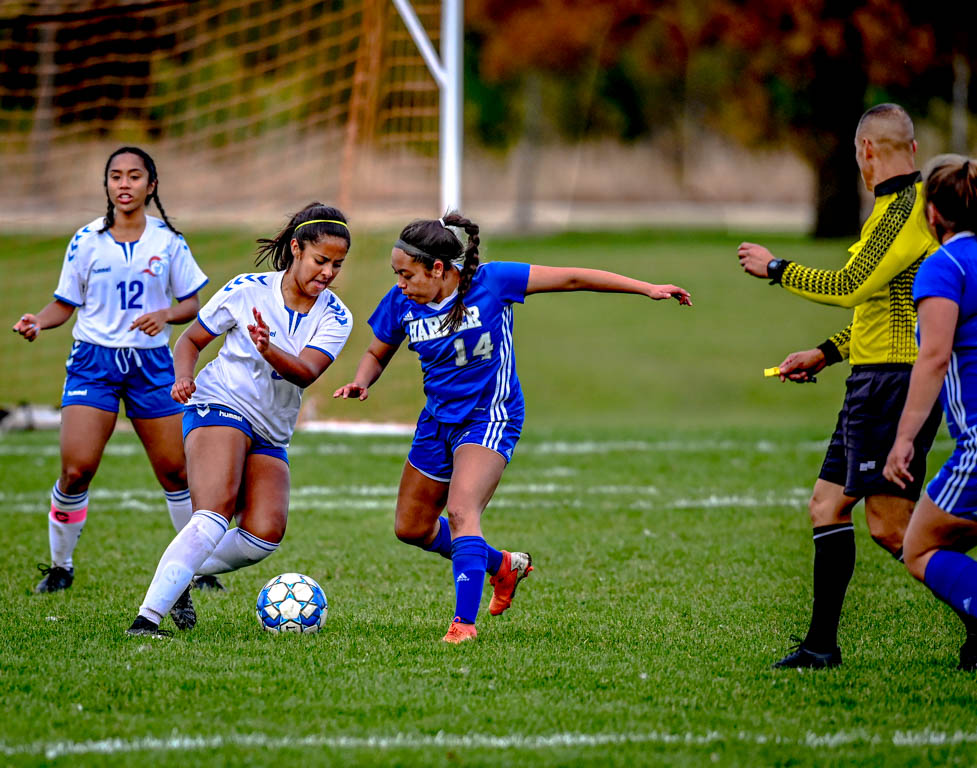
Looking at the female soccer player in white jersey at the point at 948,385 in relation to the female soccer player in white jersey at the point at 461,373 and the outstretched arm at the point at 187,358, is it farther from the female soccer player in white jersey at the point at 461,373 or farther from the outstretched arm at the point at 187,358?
the outstretched arm at the point at 187,358

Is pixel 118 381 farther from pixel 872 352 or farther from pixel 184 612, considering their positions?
pixel 872 352

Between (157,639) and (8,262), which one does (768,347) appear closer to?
(8,262)

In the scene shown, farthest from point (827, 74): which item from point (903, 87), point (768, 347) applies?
point (768, 347)

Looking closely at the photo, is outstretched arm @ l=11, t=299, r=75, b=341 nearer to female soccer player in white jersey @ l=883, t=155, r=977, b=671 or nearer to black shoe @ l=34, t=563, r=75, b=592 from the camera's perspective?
black shoe @ l=34, t=563, r=75, b=592

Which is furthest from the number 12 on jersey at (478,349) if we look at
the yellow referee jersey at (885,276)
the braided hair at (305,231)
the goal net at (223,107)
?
the goal net at (223,107)

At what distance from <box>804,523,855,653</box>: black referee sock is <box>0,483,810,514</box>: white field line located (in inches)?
149

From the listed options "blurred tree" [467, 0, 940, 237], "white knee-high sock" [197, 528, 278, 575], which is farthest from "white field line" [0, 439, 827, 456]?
"blurred tree" [467, 0, 940, 237]

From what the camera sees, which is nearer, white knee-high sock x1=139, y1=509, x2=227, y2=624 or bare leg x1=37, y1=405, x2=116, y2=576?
white knee-high sock x1=139, y1=509, x2=227, y2=624

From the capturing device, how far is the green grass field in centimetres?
414

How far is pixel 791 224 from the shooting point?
128ft

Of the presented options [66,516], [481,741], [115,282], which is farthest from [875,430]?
[66,516]

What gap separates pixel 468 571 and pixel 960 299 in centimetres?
223

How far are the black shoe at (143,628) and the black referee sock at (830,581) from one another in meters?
2.68

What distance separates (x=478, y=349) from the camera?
5.58 meters
